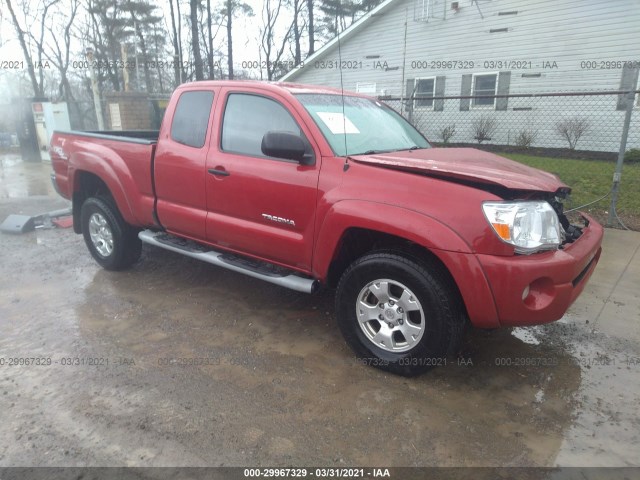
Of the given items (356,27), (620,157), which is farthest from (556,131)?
(356,27)

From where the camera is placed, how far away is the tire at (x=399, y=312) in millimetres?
2840

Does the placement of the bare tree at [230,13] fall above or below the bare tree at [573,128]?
above

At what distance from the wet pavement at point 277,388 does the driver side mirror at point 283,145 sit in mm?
1450

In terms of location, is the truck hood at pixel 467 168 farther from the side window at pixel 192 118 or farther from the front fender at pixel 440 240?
the side window at pixel 192 118

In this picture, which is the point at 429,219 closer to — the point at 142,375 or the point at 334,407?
the point at 334,407

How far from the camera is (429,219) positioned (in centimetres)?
275

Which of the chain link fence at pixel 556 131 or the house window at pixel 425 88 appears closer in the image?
the chain link fence at pixel 556 131

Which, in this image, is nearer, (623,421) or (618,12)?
(623,421)

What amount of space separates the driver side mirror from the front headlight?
129cm

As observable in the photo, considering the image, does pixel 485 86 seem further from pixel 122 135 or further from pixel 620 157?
pixel 122 135

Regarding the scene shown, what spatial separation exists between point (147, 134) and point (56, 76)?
112 feet

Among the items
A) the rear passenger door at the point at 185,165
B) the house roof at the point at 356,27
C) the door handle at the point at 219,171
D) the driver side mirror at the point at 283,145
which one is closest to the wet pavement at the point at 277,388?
the rear passenger door at the point at 185,165

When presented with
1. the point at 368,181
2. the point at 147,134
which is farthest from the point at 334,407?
the point at 147,134

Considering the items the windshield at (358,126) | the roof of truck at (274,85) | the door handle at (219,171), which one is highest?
the roof of truck at (274,85)
